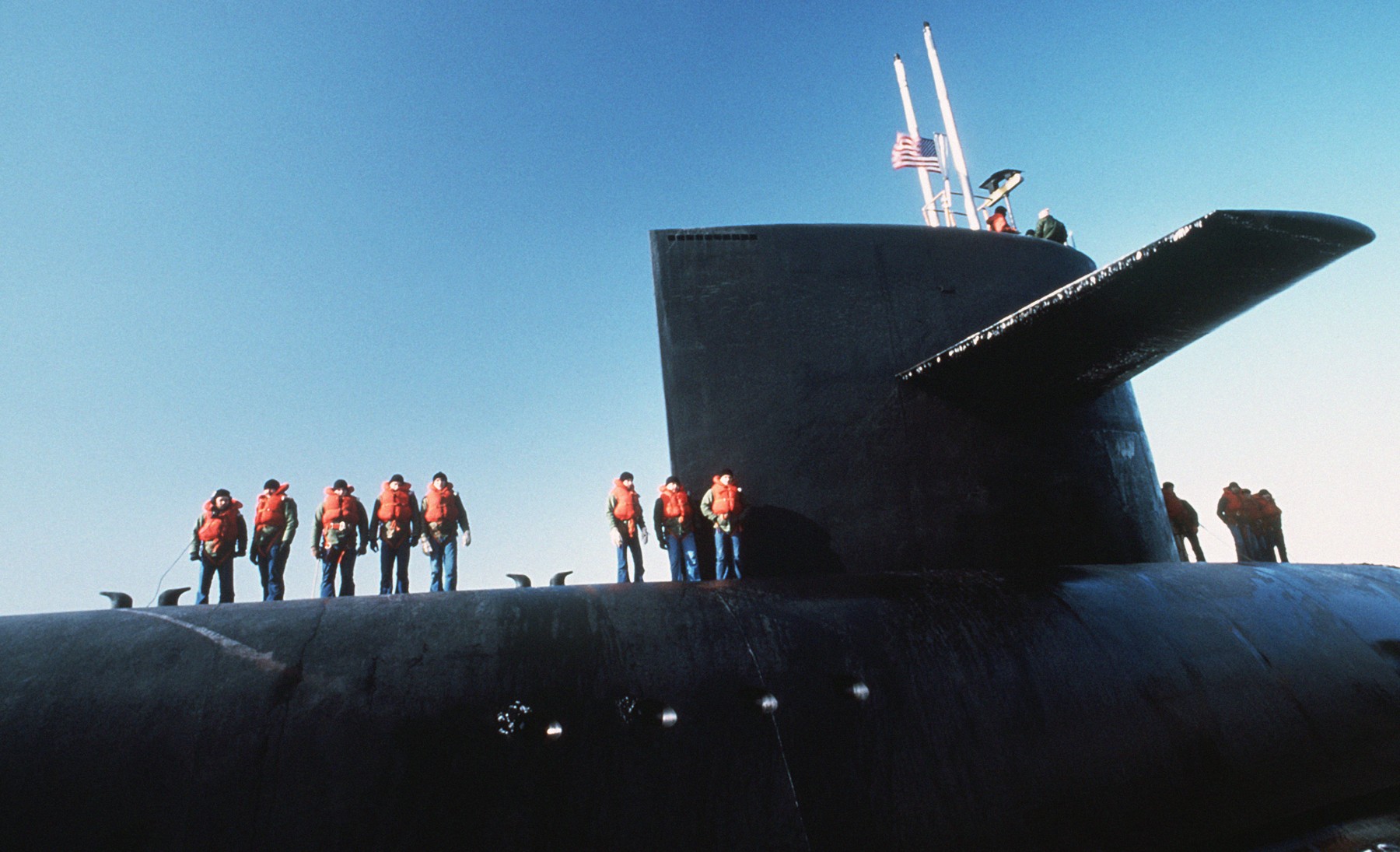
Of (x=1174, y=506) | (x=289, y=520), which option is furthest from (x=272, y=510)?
(x=1174, y=506)

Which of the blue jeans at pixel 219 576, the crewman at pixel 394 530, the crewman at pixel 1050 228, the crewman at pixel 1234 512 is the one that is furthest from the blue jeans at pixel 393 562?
the crewman at pixel 1234 512

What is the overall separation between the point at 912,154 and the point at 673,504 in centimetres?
874

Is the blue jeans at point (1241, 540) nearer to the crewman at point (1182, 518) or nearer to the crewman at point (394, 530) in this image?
the crewman at point (1182, 518)

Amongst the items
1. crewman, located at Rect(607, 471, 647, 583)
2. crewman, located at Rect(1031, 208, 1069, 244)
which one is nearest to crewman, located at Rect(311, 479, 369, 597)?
crewman, located at Rect(607, 471, 647, 583)

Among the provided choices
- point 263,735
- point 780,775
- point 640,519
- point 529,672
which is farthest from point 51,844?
point 640,519

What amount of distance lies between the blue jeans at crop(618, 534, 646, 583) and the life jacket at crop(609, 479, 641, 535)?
71mm

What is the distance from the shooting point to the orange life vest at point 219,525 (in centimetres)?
709

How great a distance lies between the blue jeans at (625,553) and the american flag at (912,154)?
808cm

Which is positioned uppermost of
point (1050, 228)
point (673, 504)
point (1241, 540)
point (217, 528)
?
point (1050, 228)

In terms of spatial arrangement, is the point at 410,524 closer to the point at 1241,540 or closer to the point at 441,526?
the point at 441,526

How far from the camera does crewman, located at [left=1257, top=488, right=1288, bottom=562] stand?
14.5 m

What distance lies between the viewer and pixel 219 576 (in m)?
7.24

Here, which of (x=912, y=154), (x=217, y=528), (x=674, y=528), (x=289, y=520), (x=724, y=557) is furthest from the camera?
(x=912, y=154)

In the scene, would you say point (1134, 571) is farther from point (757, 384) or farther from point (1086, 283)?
point (757, 384)
